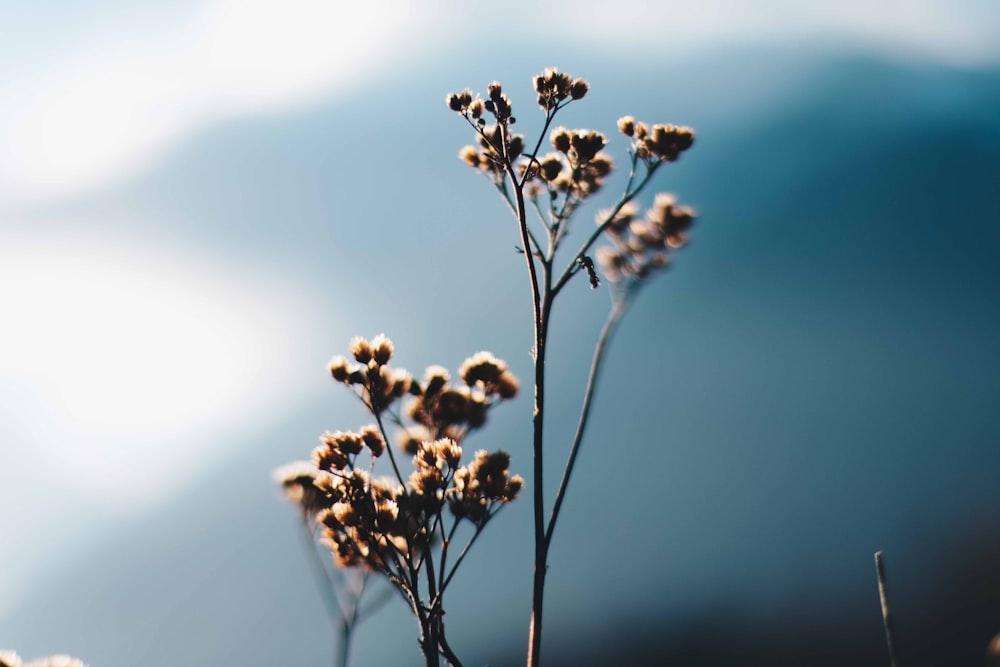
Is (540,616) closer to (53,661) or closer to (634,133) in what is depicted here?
(53,661)

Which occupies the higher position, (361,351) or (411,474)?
(361,351)

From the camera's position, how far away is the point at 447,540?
3.92ft

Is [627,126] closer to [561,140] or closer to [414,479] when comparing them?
[561,140]

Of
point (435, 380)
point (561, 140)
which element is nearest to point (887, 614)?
point (435, 380)

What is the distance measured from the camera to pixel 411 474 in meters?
1.22

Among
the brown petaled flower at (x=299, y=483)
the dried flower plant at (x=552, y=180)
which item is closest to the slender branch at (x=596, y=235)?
the dried flower plant at (x=552, y=180)

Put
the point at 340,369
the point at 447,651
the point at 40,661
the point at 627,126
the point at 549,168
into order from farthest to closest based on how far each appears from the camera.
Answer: the point at 627,126
the point at 549,168
the point at 340,369
the point at 447,651
the point at 40,661

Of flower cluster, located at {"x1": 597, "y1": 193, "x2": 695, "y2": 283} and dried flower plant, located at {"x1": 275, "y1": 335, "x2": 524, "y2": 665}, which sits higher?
flower cluster, located at {"x1": 597, "y1": 193, "x2": 695, "y2": 283}

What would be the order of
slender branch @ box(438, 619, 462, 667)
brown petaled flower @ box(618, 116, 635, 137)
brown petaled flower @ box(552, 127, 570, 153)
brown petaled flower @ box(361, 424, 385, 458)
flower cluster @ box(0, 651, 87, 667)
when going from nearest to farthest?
flower cluster @ box(0, 651, 87, 667) → slender branch @ box(438, 619, 462, 667) → brown petaled flower @ box(361, 424, 385, 458) → brown petaled flower @ box(552, 127, 570, 153) → brown petaled flower @ box(618, 116, 635, 137)

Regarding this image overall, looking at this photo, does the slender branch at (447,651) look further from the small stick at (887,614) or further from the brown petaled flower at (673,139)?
the brown petaled flower at (673,139)

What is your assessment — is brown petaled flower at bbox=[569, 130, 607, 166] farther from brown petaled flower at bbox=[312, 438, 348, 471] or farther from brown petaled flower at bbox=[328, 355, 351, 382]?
brown petaled flower at bbox=[312, 438, 348, 471]

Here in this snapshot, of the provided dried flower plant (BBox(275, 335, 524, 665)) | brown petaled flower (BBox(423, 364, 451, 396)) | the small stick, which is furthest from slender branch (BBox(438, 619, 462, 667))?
the small stick

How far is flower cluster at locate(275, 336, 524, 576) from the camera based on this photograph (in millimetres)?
1184

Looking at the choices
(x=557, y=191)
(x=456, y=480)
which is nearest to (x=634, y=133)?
(x=557, y=191)
